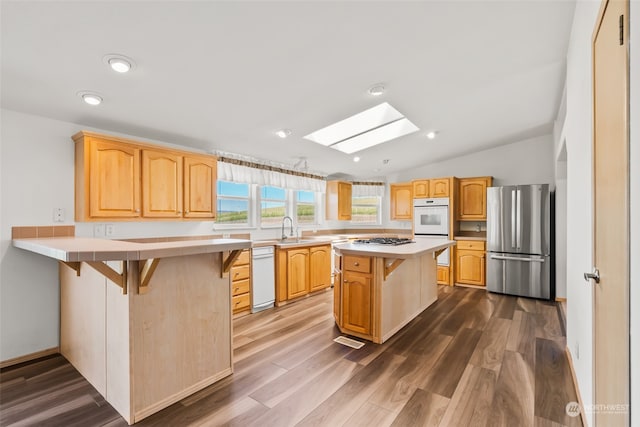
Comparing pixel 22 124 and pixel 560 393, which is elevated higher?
pixel 22 124

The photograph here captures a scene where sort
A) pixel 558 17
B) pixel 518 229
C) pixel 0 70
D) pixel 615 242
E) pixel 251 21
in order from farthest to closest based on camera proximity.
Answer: pixel 518 229 → pixel 558 17 → pixel 0 70 → pixel 251 21 → pixel 615 242

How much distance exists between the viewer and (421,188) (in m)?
5.62

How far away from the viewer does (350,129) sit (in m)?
4.19

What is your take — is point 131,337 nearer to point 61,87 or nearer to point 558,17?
point 61,87

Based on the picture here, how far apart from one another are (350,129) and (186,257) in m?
2.94

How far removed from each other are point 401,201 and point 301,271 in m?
2.89

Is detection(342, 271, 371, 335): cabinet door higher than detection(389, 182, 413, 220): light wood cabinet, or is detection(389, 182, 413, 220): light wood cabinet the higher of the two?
detection(389, 182, 413, 220): light wood cabinet

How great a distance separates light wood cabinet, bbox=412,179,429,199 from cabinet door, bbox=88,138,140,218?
179 inches

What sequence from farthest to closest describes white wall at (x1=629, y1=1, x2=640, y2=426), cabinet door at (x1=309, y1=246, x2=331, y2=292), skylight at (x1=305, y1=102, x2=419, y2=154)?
cabinet door at (x1=309, y1=246, x2=331, y2=292) < skylight at (x1=305, y1=102, x2=419, y2=154) < white wall at (x1=629, y1=1, x2=640, y2=426)

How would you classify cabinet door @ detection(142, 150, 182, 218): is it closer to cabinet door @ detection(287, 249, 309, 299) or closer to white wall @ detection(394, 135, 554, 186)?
cabinet door @ detection(287, 249, 309, 299)

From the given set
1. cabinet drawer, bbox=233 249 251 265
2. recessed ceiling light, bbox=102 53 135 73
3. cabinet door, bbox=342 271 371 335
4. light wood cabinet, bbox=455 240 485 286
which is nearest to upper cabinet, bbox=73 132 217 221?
cabinet drawer, bbox=233 249 251 265

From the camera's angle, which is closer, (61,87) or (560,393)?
(560,393)

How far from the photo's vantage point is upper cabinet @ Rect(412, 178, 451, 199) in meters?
5.33

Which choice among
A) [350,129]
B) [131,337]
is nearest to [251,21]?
[131,337]
